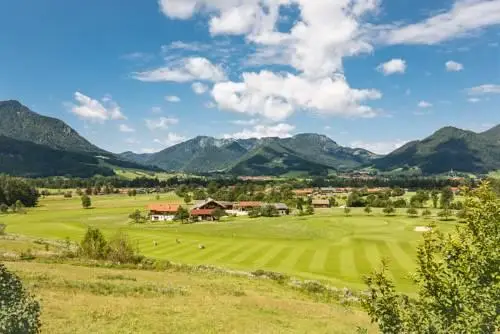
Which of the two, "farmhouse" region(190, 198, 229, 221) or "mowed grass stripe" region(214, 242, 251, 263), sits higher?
"farmhouse" region(190, 198, 229, 221)

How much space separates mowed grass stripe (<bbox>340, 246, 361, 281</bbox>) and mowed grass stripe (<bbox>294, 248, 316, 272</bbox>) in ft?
18.9

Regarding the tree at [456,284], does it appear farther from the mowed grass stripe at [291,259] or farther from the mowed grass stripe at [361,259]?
the mowed grass stripe at [291,259]

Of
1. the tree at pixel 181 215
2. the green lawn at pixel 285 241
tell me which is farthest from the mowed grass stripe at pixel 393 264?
the tree at pixel 181 215

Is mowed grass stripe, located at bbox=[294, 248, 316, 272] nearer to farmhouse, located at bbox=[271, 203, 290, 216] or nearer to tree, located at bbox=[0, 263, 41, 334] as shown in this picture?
tree, located at bbox=[0, 263, 41, 334]

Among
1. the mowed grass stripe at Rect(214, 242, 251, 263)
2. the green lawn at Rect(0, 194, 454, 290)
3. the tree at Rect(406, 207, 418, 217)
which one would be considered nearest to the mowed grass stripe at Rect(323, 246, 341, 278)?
the green lawn at Rect(0, 194, 454, 290)

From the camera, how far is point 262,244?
104312 millimetres

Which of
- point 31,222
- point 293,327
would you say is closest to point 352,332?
point 293,327

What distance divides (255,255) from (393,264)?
26353mm

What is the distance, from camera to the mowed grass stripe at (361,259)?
76500mm

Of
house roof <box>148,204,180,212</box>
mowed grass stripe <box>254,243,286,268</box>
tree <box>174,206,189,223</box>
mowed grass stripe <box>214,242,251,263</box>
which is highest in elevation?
house roof <box>148,204,180,212</box>

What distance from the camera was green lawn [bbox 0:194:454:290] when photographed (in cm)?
8000

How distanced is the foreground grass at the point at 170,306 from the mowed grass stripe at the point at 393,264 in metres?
16.6

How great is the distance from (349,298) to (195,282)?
61.8 ft

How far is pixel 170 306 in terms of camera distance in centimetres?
3988
